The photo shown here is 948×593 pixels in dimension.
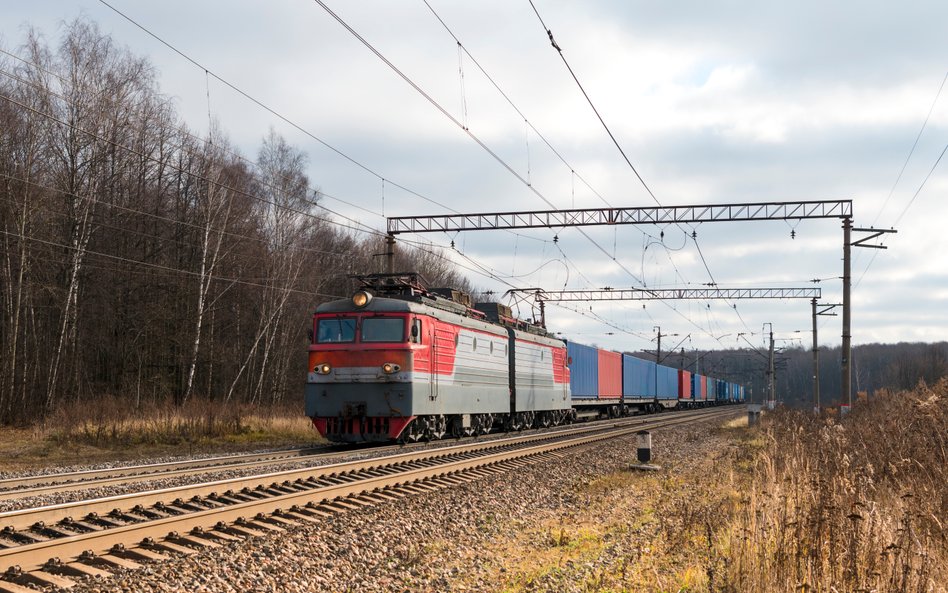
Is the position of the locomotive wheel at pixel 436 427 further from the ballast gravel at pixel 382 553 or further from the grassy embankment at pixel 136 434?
the ballast gravel at pixel 382 553

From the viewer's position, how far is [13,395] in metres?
24.8

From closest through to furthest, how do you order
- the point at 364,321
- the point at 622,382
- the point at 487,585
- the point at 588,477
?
the point at 487,585 → the point at 588,477 → the point at 364,321 → the point at 622,382

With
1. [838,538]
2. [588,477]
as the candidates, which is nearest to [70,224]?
[588,477]

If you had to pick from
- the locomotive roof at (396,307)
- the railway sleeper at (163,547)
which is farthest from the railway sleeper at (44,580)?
the locomotive roof at (396,307)

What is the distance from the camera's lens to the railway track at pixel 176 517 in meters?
6.51

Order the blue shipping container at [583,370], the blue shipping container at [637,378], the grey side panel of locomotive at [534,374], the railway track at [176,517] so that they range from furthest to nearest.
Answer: the blue shipping container at [637,378] → the blue shipping container at [583,370] → the grey side panel of locomotive at [534,374] → the railway track at [176,517]

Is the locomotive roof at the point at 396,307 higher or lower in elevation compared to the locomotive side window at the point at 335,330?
higher

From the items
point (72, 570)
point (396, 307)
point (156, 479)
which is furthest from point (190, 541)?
point (396, 307)

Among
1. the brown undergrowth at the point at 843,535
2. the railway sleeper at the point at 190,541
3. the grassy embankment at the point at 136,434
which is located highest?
the brown undergrowth at the point at 843,535

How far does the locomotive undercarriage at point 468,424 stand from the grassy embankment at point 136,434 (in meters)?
3.92

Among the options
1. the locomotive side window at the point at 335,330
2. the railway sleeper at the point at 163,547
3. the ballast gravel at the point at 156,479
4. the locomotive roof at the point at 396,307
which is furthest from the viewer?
the locomotive side window at the point at 335,330

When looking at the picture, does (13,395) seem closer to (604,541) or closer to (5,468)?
(5,468)

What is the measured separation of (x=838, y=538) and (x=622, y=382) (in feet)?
132

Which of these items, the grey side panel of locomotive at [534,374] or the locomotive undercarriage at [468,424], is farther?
the grey side panel of locomotive at [534,374]
